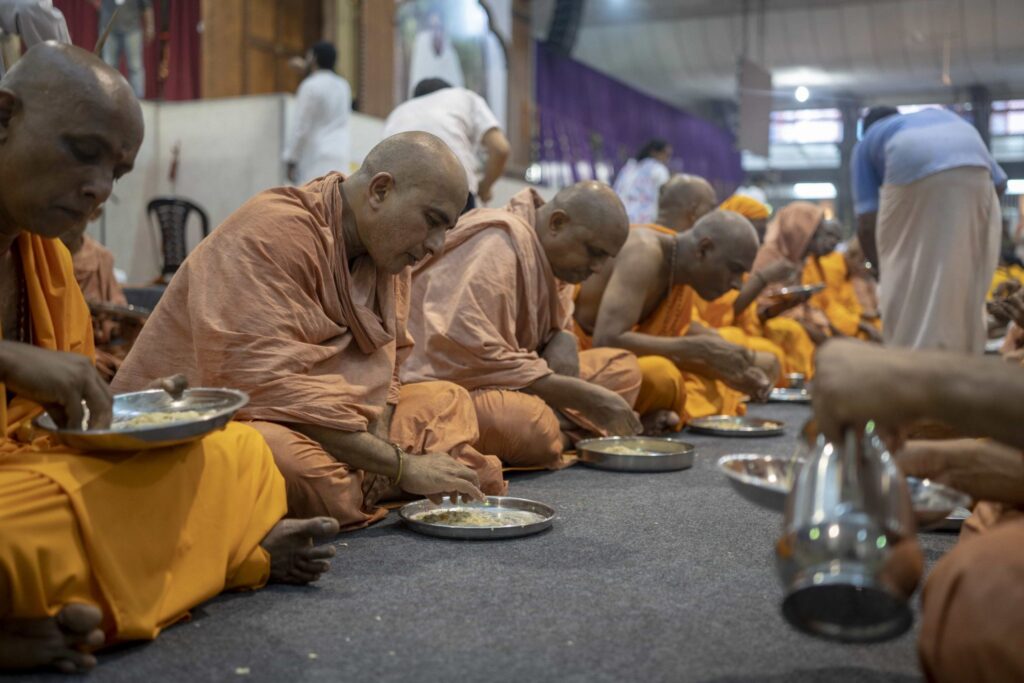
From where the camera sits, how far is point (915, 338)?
16.5ft

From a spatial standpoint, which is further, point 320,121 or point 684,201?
point 320,121

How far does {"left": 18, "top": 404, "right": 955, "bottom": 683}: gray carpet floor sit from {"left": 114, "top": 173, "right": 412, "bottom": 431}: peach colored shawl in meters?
0.43

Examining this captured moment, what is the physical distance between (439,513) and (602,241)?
1.60 meters

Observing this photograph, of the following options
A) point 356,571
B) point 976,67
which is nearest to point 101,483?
point 356,571

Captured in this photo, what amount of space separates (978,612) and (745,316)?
5.66m

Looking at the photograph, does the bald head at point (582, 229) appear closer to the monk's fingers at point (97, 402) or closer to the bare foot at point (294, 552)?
the bare foot at point (294, 552)

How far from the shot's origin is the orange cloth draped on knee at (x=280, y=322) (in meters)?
2.55

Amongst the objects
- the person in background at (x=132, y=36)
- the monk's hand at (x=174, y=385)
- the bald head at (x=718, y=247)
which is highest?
the person in background at (x=132, y=36)

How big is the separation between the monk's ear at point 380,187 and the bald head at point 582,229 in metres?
1.31

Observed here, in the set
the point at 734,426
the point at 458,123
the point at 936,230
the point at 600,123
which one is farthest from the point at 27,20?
the point at 600,123

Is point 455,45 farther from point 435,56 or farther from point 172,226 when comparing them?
point 172,226

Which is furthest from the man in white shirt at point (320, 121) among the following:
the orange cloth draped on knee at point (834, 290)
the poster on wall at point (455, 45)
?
the orange cloth draped on knee at point (834, 290)

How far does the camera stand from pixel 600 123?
1476cm

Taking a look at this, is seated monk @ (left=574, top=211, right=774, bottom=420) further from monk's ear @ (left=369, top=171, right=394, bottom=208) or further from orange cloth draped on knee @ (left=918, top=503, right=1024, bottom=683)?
orange cloth draped on knee @ (left=918, top=503, right=1024, bottom=683)
